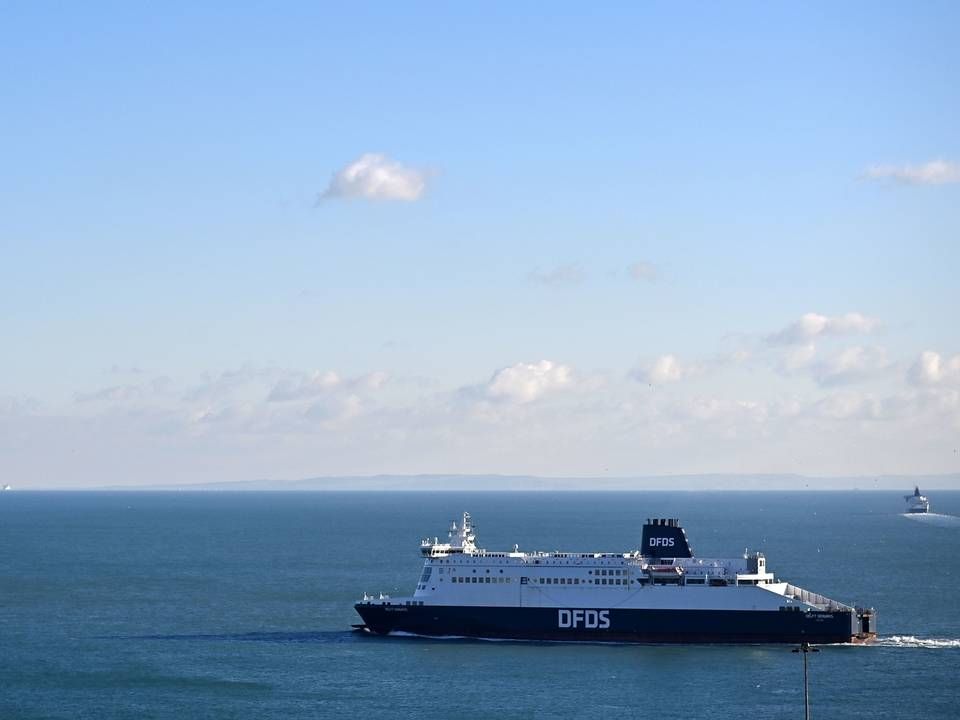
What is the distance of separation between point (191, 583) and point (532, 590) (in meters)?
40.7

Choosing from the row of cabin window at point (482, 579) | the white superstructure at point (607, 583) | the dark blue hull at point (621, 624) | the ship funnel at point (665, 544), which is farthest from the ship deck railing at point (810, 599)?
the row of cabin window at point (482, 579)

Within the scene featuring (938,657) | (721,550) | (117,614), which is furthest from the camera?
(721,550)

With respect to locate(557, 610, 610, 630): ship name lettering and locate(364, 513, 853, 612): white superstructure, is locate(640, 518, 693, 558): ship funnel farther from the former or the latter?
locate(557, 610, 610, 630): ship name lettering

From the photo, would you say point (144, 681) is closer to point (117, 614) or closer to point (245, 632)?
point (245, 632)

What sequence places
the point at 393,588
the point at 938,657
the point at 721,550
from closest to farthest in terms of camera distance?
the point at 938,657 < the point at 393,588 < the point at 721,550

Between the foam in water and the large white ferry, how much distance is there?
0.94 metres

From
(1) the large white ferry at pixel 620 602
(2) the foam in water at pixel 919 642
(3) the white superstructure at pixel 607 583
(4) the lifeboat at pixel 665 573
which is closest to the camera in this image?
(2) the foam in water at pixel 919 642

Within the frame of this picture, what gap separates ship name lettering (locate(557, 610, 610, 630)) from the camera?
7931 cm

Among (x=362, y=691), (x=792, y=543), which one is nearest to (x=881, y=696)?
(x=362, y=691)

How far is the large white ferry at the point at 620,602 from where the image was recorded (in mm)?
77812

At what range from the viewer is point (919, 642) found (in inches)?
3017

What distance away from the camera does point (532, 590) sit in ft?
264

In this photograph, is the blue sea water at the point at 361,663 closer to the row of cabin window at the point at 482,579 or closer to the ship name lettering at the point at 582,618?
the ship name lettering at the point at 582,618

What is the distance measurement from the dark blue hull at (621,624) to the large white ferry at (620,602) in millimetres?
54
